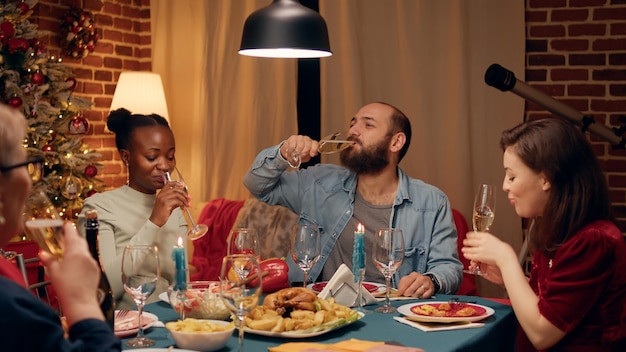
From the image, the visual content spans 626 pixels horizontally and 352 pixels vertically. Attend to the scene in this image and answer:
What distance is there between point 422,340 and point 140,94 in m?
3.18

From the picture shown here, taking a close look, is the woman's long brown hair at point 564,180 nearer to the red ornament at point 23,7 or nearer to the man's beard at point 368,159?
the man's beard at point 368,159

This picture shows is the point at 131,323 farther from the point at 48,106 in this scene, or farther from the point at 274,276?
the point at 48,106

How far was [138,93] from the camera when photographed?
4828 mm

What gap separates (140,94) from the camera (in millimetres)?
4836

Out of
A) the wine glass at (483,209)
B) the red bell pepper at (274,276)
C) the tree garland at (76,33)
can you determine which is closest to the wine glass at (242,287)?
the red bell pepper at (274,276)

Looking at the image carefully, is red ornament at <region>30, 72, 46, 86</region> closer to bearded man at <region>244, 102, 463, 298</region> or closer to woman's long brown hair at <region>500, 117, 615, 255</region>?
bearded man at <region>244, 102, 463, 298</region>

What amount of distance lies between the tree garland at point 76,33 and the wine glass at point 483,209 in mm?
3116

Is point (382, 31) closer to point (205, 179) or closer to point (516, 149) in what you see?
point (205, 179)

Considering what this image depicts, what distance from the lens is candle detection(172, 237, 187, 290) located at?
200 centimetres

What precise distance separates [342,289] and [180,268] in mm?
618

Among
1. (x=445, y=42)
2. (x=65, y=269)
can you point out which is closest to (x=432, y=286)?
(x=65, y=269)

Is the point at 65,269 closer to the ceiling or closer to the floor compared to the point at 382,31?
closer to the floor

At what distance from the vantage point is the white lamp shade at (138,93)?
4.81m

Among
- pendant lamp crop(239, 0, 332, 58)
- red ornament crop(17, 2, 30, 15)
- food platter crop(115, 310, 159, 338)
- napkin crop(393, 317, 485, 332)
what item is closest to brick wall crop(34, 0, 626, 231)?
pendant lamp crop(239, 0, 332, 58)
